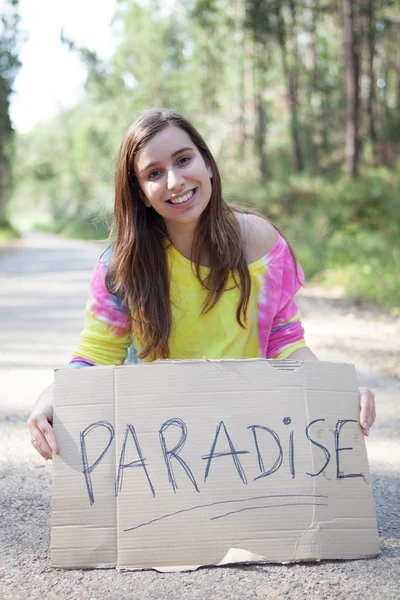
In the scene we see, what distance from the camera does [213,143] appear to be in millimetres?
22562

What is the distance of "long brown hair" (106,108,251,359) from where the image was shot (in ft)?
7.52

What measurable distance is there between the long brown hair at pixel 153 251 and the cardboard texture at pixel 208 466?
0.43 metres

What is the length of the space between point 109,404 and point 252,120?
2216 cm

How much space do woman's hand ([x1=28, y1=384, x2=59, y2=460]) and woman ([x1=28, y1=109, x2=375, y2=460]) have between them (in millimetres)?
326

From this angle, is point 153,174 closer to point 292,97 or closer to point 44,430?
point 44,430

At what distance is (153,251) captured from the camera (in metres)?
2.37

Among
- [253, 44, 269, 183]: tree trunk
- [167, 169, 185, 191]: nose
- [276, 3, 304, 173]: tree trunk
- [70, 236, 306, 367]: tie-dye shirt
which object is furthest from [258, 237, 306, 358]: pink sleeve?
[253, 44, 269, 183]: tree trunk

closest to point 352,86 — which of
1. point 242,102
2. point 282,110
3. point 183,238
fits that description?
point 242,102

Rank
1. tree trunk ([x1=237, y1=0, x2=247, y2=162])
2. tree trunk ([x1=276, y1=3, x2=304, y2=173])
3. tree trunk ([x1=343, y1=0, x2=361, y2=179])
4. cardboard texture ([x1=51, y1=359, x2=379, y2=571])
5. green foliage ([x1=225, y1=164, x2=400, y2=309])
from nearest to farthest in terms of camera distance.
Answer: cardboard texture ([x1=51, y1=359, x2=379, y2=571]) → green foliage ([x1=225, y1=164, x2=400, y2=309]) → tree trunk ([x1=343, y1=0, x2=361, y2=179]) → tree trunk ([x1=276, y1=3, x2=304, y2=173]) → tree trunk ([x1=237, y1=0, x2=247, y2=162])

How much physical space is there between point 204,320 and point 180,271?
0.60 feet

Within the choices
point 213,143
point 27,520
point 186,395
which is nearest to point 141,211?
point 186,395

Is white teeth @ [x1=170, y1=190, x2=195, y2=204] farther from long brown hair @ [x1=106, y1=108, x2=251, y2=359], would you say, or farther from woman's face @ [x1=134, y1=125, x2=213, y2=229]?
long brown hair @ [x1=106, y1=108, x2=251, y2=359]

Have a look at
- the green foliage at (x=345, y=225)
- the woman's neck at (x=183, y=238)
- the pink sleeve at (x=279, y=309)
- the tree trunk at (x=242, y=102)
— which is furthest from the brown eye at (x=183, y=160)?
the tree trunk at (x=242, y=102)

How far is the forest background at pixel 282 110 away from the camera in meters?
10.9
